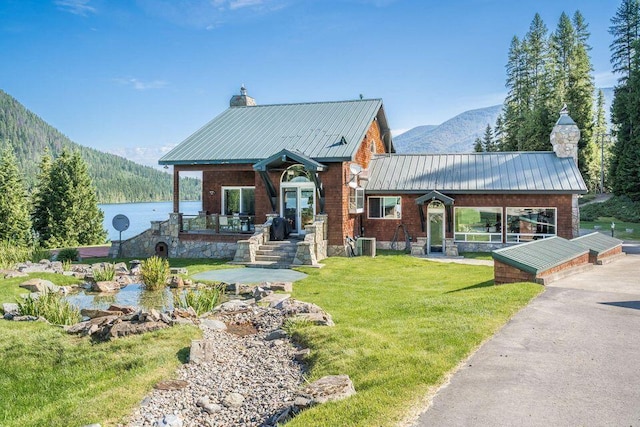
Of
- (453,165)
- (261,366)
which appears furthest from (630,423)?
(453,165)

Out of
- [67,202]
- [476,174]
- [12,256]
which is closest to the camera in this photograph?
[12,256]

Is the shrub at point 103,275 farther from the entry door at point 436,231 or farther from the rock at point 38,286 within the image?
the entry door at point 436,231

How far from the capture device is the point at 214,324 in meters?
8.79

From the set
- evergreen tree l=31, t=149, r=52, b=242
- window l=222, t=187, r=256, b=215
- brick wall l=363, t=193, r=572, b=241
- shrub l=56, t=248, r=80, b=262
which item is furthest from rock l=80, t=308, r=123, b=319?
evergreen tree l=31, t=149, r=52, b=242

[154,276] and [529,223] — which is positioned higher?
[529,223]

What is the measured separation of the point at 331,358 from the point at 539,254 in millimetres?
7544

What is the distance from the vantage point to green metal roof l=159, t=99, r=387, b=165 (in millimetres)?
20406

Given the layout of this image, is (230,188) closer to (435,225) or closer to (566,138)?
(435,225)

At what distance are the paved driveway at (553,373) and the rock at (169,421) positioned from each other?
2667mm

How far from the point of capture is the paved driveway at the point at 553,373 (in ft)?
15.0

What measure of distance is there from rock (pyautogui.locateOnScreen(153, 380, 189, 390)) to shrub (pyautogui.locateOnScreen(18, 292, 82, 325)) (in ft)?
14.0

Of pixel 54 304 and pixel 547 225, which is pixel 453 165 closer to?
pixel 547 225

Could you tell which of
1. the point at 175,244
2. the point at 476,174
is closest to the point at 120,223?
the point at 175,244

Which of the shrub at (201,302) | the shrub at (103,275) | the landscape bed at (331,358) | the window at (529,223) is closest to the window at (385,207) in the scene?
the window at (529,223)
